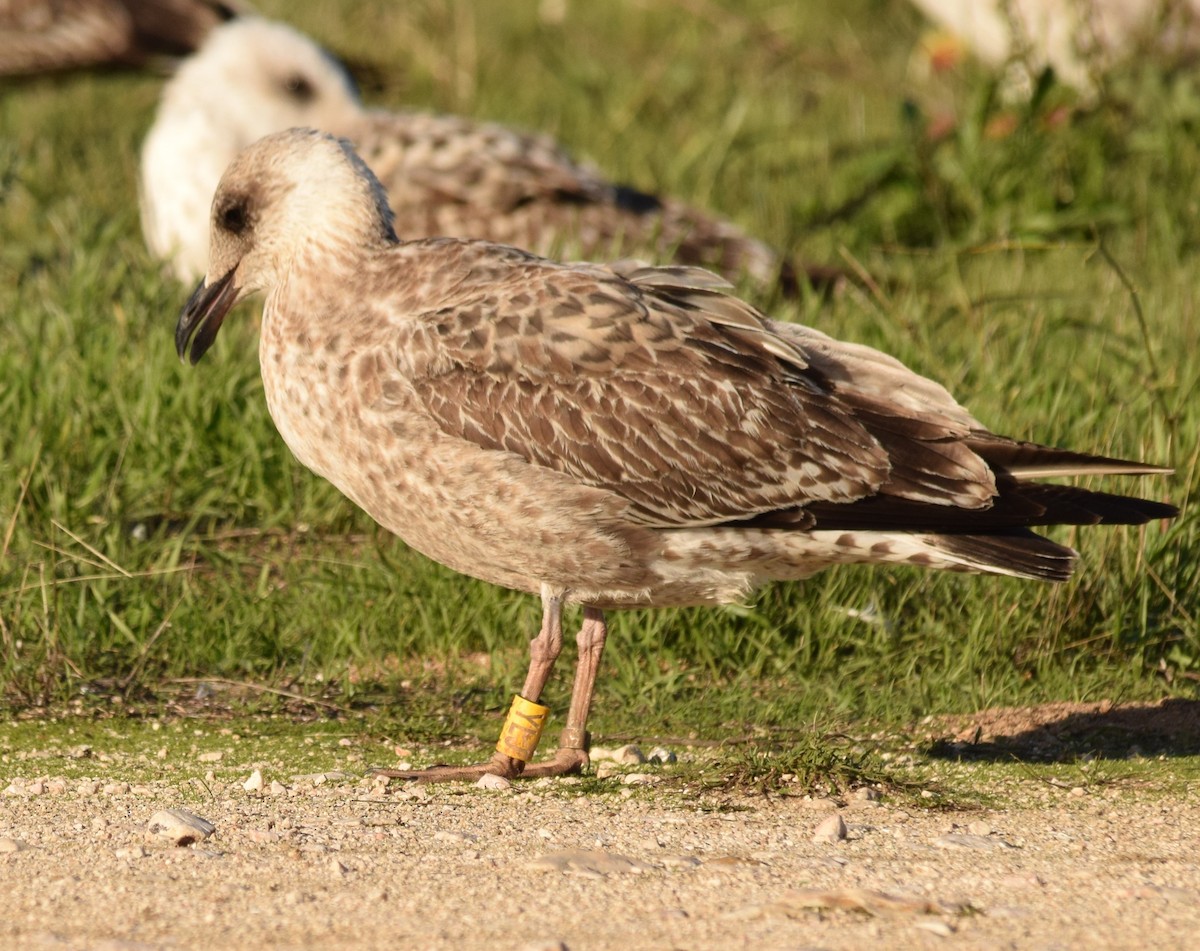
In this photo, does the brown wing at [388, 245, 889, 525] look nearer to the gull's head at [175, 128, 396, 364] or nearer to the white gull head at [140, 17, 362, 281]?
the gull's head at [175, 128, 396, 364]

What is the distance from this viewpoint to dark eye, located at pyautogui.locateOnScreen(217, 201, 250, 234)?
18.0 feet

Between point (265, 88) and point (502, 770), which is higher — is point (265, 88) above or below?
above

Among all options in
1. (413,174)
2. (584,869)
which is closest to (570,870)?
(584,869)

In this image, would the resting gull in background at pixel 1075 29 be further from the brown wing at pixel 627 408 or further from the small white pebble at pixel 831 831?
the small white pebble at pixel 831 831

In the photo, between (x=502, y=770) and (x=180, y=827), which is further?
(x=502, y=770)

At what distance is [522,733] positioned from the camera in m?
5.01

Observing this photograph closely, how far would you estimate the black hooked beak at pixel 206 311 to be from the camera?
18.3ft

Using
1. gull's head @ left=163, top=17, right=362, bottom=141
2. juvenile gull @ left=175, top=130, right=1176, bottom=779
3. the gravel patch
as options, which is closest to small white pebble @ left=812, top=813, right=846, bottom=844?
the gravel patch

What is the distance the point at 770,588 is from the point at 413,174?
3.35 meters

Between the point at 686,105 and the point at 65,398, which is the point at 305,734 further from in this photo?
the point at 686,105

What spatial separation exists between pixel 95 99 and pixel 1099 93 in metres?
6.06

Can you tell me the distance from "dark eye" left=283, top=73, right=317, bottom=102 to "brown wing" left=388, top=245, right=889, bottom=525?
4.54m

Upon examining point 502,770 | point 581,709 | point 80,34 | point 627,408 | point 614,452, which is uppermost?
point 80,34

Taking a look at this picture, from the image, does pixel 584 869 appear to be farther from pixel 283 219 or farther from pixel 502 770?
pixel 283 219
